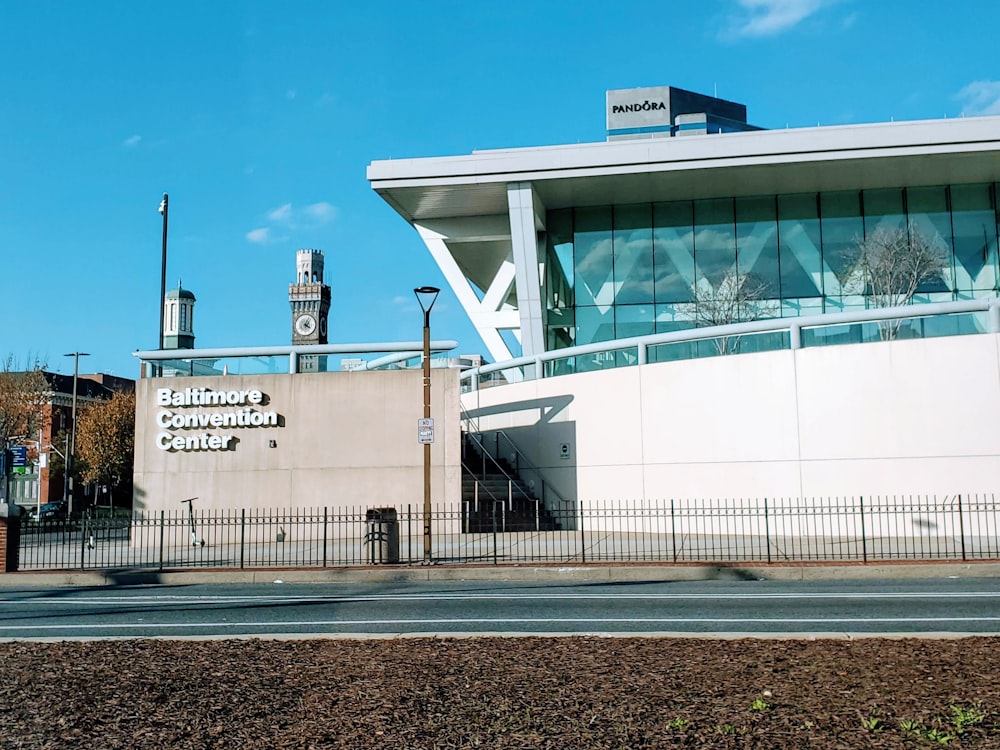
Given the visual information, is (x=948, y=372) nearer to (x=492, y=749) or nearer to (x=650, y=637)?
(x=650, y=637)

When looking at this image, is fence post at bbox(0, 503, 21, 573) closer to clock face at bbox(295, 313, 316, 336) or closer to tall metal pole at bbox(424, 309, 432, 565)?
tall metal pole at bbox(424, 309, 432, 565)

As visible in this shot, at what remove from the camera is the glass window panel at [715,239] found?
41500mm

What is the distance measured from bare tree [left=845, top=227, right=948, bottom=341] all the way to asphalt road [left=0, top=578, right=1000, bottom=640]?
24156 mm

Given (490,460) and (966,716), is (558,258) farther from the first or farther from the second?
(966,716)

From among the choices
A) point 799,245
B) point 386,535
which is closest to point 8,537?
point 386,535

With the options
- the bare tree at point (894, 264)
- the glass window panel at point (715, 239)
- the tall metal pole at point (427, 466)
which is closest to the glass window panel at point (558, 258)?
the glass window panel at point (715, 239)

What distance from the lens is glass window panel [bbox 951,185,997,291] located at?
132 ft

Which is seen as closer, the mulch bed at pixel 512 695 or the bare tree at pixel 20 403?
the mulch bed at pixel 512 695

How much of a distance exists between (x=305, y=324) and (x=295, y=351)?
104m

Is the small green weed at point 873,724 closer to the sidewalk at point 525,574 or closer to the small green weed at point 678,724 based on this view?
the small green weed at point 678,724

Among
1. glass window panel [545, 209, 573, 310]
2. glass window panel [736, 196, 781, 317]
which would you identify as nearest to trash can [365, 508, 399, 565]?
glass window panel [545, 209, 573, 310]

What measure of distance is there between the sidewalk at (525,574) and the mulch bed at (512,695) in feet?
28.5

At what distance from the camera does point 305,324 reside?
5241 inches

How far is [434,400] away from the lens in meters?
30.0
